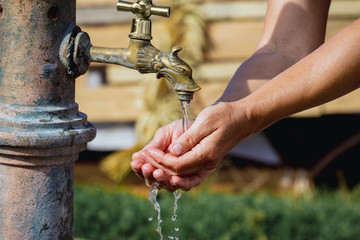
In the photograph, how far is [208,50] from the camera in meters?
3.78

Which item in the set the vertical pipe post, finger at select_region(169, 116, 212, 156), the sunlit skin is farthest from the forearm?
the vertical pipe post

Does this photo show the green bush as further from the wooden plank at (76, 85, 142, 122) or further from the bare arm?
the bare arm

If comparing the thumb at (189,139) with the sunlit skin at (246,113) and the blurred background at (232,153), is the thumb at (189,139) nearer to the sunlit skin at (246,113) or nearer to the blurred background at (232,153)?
the sunlit skin at (246,113)

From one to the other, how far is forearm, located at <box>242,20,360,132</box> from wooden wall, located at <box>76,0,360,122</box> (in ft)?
7.30

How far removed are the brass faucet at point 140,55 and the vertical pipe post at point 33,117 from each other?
0.03 meters

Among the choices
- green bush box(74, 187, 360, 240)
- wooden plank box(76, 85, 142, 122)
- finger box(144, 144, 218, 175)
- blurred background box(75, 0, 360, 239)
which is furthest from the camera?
wooden plank box(76, 85, 142, 122)

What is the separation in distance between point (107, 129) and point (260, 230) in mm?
1613

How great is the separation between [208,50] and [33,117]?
102 inches

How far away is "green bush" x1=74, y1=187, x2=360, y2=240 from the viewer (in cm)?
298

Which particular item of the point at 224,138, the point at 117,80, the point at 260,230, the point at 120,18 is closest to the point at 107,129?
the point at 117,80

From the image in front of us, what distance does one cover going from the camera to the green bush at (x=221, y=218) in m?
2.98

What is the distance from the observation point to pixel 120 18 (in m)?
3.80

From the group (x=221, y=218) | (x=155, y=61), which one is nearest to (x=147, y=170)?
(x=155, y=61)

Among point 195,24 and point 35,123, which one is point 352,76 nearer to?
point 35,123
